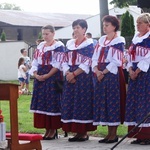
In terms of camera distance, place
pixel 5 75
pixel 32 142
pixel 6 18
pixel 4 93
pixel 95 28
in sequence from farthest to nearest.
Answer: pixel 6 18
pixel 95 28
pixel 5 75
pixel 32 142
pixel 4 93

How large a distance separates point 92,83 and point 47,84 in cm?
76

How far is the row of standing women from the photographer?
26.2ft

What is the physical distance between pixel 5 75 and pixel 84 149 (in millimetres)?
25007

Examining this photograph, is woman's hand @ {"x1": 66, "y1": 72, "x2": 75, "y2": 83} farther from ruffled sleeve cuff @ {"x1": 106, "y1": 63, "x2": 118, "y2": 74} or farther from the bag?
ruffled sleeve cuff @ {"x1": 106, "y1": 63, "x2": 118, "y2": 74}

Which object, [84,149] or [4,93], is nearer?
[4,93]

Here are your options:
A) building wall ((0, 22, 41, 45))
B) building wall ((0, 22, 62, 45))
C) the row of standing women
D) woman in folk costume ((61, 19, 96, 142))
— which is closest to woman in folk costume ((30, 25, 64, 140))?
the row of standing women

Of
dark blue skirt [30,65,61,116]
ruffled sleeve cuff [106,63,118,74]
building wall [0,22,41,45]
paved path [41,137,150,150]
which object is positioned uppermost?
building wall [0,22,41,45]

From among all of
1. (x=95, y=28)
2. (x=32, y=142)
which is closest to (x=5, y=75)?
(x=95, y=28)

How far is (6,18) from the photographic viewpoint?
5806 centimetres

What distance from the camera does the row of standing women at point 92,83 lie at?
26.2 feet

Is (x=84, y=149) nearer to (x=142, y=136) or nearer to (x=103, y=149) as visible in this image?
(x=103, y=149)

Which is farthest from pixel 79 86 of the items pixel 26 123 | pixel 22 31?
pixel 22 31

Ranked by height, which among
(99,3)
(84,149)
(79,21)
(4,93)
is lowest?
(84,149)

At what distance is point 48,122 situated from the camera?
882 centimetres
